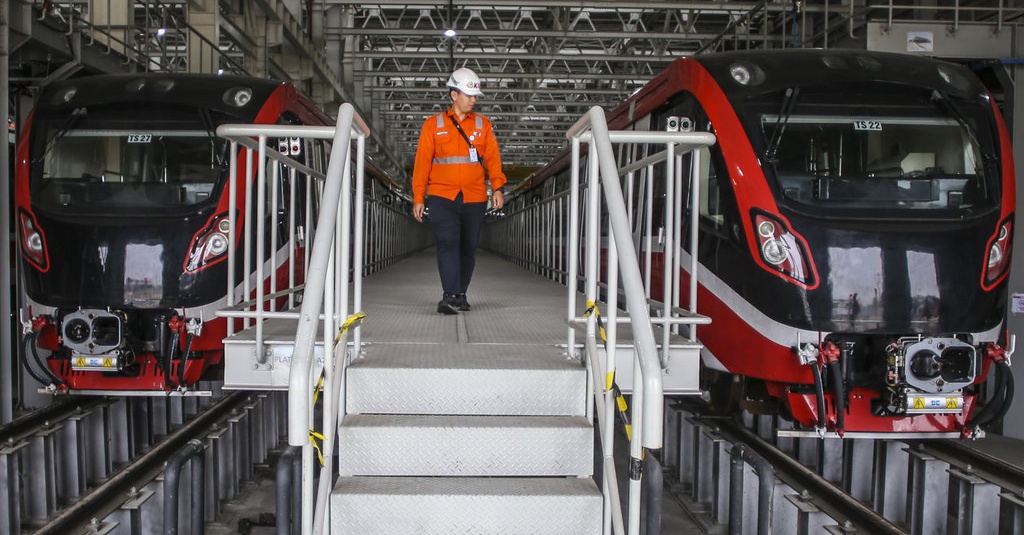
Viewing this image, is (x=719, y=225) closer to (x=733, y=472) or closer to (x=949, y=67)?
(x=733, y=472)

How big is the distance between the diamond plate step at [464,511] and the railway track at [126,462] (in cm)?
133

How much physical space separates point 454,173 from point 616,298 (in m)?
2.48

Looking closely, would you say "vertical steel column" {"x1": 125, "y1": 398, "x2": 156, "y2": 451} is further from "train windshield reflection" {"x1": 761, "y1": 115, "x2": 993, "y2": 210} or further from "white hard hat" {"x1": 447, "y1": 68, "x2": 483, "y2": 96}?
"train windshield reflection" {"x1": 761, "y1": 115, "x2": 993, "y2": 210}

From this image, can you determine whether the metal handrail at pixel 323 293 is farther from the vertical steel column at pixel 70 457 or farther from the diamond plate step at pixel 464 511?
the vertical steel column at pixel 70 457

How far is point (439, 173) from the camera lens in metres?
5.31

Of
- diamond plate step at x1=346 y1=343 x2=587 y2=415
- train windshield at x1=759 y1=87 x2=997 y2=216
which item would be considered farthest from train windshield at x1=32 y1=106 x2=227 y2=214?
train windshield at x1=759 y1=87 x2=997 y2=216

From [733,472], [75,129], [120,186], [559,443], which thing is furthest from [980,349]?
[75,129]

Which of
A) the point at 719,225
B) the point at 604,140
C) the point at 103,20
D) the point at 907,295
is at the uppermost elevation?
the point at 103,20

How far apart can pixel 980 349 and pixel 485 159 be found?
3071mm

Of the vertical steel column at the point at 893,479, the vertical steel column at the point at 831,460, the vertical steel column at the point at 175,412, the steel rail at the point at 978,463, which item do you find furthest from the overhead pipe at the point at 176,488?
the steel rail at the point at 978,463

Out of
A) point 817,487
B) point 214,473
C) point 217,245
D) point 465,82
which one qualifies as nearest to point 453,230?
point 465,82

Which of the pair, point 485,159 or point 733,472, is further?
point 485,159

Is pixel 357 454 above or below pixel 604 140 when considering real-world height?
below

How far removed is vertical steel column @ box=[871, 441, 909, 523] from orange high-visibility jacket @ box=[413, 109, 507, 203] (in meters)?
3.07
